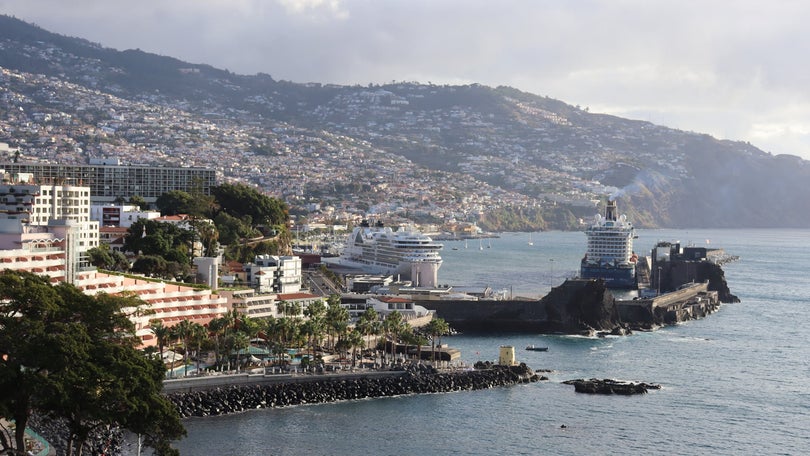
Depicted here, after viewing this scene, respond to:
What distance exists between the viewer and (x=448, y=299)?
74.6m

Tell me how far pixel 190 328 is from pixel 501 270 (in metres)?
71.0

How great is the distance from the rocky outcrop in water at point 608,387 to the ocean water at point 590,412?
0.62 meters

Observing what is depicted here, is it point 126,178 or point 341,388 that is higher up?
point 126,178

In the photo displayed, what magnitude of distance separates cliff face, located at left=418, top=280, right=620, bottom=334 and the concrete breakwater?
16419mm

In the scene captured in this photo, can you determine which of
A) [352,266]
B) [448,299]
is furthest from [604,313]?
[352,266]

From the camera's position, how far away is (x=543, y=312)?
7125 cm

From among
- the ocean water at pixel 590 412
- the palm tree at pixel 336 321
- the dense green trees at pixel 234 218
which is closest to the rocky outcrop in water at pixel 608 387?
the ocean water at pixel 590 412

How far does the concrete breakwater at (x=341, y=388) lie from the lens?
43719mm

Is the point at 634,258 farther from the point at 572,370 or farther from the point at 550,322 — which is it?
the point at 572,370

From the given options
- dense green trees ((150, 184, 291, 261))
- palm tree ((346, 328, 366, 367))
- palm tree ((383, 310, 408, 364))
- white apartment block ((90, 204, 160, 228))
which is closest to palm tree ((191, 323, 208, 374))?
palm tree ((346, 328, 366, 367))

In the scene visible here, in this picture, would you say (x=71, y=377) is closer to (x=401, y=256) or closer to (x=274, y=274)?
(x=274, y=274)

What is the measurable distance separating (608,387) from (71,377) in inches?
1084

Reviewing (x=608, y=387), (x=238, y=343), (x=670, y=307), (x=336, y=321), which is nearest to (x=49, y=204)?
(x=336, y=321)

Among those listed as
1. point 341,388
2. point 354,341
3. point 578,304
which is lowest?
point 341,388
